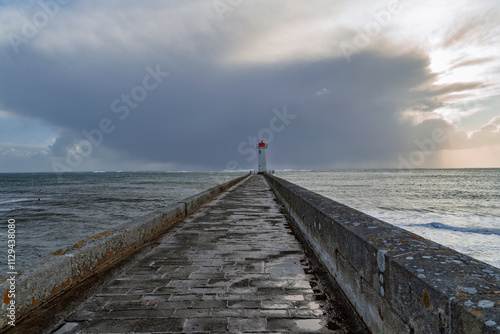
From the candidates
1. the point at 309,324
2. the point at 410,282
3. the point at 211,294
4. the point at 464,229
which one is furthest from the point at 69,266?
the point at 464,229

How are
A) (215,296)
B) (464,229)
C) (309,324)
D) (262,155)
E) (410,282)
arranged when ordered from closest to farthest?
(410,282) → (309,324) → (215,296) → (464,229) → (262,155)

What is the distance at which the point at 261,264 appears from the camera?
3.91 meters

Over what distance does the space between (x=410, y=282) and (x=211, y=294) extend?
1.89m

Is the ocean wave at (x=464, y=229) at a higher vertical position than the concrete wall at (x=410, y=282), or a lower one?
lower

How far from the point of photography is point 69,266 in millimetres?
2996

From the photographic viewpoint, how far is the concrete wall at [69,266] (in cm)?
240

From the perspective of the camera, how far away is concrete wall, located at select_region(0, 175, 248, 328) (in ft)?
7.86

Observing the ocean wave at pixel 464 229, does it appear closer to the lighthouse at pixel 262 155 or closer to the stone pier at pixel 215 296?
the stone pier at pixel 215 296

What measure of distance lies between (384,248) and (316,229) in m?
2.26

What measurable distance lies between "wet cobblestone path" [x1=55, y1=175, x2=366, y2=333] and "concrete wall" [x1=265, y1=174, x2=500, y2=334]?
1.32 ft

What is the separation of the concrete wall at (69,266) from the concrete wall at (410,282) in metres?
2.64

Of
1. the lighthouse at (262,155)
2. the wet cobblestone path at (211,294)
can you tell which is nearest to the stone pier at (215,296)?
the wet cobblestone path at (211,294)

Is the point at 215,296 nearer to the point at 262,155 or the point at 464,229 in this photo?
the point at 464,229

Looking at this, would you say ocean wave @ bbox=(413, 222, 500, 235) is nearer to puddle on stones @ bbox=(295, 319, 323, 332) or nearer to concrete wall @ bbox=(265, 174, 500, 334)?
concrete wall @ bbox=(265, 174, 500, 334)
